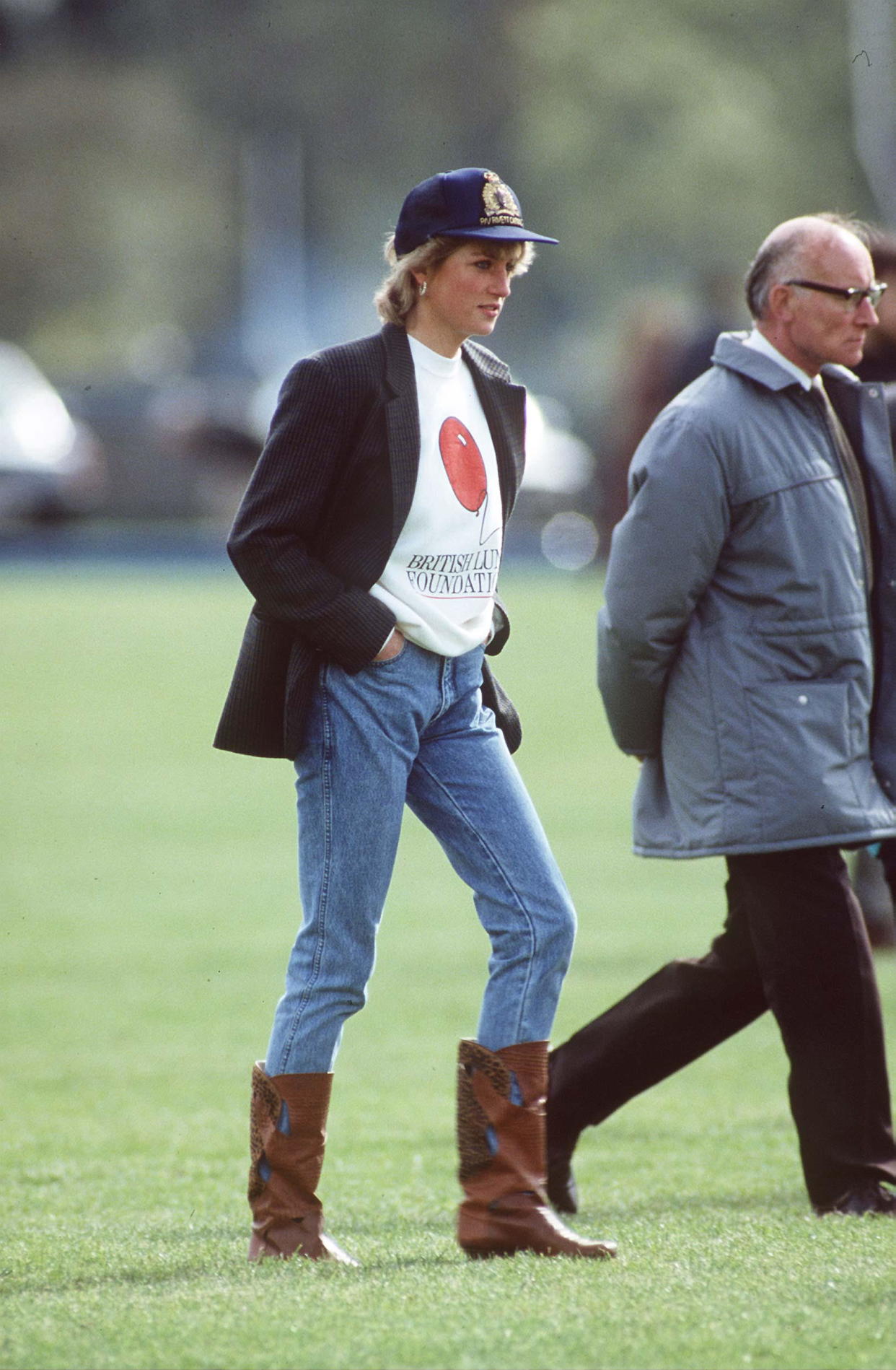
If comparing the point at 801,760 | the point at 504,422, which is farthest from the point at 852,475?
the point at 504,422

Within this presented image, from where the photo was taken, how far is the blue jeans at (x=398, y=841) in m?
4.37

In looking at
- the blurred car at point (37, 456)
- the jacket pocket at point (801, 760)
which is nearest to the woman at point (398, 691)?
the jacket pocket at point (801, 760)

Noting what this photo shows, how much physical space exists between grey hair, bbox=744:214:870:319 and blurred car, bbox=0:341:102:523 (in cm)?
2774

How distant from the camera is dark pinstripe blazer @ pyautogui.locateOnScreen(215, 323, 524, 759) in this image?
168 inches

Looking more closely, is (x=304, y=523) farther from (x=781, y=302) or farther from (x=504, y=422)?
(x=781, y=302)

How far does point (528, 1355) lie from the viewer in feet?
11.7

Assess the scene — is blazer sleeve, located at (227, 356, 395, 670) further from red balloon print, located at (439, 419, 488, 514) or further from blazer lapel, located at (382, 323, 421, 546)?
red balloon print, located at (439, 419, 488, 514)

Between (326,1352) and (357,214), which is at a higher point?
(357,214)

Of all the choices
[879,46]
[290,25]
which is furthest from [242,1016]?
[290,25]

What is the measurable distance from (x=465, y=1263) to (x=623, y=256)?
4852cm

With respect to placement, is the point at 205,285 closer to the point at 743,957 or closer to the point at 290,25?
the point at 290,25

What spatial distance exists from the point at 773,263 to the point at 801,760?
3.64 ft

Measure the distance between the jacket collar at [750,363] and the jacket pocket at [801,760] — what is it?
662 mm

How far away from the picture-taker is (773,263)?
5125 millimetres
